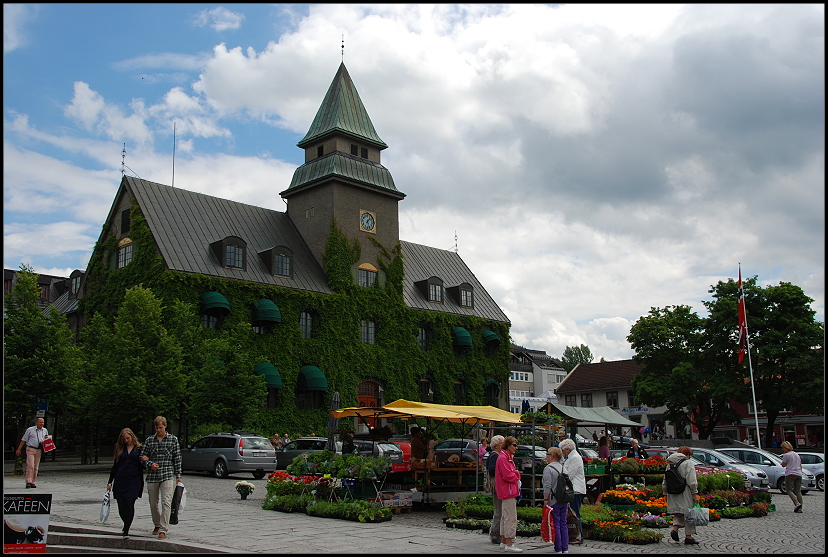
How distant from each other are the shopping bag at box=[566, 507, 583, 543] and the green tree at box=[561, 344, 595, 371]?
108166 mm

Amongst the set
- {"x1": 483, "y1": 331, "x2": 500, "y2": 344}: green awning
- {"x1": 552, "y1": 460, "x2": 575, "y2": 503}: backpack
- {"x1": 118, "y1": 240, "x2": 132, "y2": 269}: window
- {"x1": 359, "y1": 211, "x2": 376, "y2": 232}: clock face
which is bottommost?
{"x1": 552, "y1": 460, "x2": 575, "y2": 503}: backpack

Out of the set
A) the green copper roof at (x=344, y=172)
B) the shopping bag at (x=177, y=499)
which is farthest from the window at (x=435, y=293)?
the shopping bag at (x=177, y=499)

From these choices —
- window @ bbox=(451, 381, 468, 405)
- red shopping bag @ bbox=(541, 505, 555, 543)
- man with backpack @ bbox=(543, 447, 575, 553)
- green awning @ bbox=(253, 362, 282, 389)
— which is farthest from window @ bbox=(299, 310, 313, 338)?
man with backpack @ bbox=(543, 447, 575, 553)

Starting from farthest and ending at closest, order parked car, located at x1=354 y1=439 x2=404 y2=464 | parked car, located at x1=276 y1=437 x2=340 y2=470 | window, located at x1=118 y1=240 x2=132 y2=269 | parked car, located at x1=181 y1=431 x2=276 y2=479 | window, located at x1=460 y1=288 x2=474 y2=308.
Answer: window, located at x1=460 y1=288 x2=474 y2=308 < window, located at x1=118 y1=240 x2=132 y2=269 < parked car, located at x1=276 y1=437 x2=340 y2=470 < parked car, located at x1=181 y1=431 x2=276 y2=479 < parked car, located at x1=354 y1=439 x2=404 y2=464

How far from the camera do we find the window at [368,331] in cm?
4653

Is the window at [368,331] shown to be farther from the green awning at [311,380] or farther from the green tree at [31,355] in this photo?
the green tree at [31,355]

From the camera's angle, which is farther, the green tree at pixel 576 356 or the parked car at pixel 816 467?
the green tree at pixel 576 356

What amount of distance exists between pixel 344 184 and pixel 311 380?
1224 centimetres

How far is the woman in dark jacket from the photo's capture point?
12.7 metres

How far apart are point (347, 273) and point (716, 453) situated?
24600mm

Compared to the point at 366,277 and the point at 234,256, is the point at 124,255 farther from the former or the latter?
the point at 366,277

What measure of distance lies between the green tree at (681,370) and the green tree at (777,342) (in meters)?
1.08

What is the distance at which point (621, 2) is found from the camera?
7348mm

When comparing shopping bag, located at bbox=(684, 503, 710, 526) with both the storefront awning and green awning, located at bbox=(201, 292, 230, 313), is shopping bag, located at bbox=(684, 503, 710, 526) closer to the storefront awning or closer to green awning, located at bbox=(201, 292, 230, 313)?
the storefront awning
